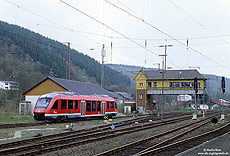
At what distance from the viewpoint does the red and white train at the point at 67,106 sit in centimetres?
2881

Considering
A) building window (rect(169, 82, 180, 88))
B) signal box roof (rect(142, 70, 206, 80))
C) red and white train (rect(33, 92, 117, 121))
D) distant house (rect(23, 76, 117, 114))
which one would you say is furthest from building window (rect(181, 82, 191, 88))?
red and white train (rect(33, 92, 117, 121))

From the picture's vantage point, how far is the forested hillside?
244 feet

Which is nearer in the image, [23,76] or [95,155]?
[95,155]

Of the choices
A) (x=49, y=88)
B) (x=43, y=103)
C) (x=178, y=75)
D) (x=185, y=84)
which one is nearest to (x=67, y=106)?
(x=43, y=103)

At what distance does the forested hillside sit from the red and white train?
31294 mm

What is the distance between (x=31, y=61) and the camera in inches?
4178

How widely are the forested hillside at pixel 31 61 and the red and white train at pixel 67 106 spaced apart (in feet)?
103

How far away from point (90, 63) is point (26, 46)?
145ft

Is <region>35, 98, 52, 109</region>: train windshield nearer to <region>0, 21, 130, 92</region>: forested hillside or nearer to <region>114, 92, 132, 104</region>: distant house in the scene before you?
<region>0, 21, 130, 92</region>: forested hillside

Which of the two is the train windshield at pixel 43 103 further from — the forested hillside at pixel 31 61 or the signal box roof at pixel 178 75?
the signal box roof at pixel 178 75

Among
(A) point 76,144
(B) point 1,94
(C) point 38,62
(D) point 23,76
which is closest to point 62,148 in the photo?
(A) point 76,144

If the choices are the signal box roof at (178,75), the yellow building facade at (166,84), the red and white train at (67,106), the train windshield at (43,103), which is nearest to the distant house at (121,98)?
the yellow building facade at (166,84)

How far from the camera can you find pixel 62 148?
13930mm

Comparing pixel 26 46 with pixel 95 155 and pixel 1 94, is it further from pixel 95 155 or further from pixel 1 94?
pixel 95 155
